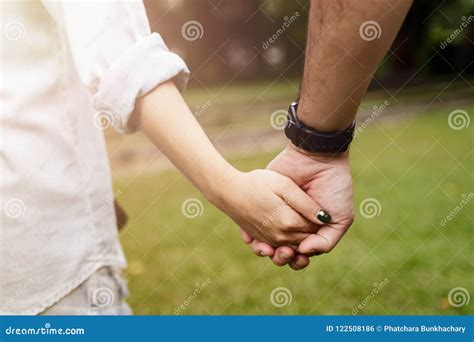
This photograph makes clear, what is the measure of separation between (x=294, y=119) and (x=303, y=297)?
4.07 ft

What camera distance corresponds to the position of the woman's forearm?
3.62 ft

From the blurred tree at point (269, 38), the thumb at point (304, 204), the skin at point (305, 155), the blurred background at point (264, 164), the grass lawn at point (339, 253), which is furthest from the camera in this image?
the grass lawn at point (339, 253)

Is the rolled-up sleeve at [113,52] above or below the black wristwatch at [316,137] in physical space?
above

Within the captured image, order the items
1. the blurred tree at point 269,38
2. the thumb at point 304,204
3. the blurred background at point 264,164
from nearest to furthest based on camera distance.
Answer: the thumb at point 304,204
the blurred tree at point 269,38
the blurred background at point 264,164

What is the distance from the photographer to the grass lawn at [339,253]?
2.46 m

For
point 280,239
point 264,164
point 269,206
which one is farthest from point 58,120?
point 264,164

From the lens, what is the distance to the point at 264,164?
1.83m

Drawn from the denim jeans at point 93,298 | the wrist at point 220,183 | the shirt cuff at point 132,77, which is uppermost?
the shirt cuff at point 132,77

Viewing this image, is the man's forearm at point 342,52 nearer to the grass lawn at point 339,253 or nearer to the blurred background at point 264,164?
the blurred background at point 264,164

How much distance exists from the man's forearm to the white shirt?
350 millimetres

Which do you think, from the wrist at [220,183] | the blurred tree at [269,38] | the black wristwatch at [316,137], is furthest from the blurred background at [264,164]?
the wrist at [220,183]

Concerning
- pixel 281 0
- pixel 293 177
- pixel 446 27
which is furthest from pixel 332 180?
pixel 446 27

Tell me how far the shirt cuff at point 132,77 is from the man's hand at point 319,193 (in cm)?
48

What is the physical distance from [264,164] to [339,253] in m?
1.28
